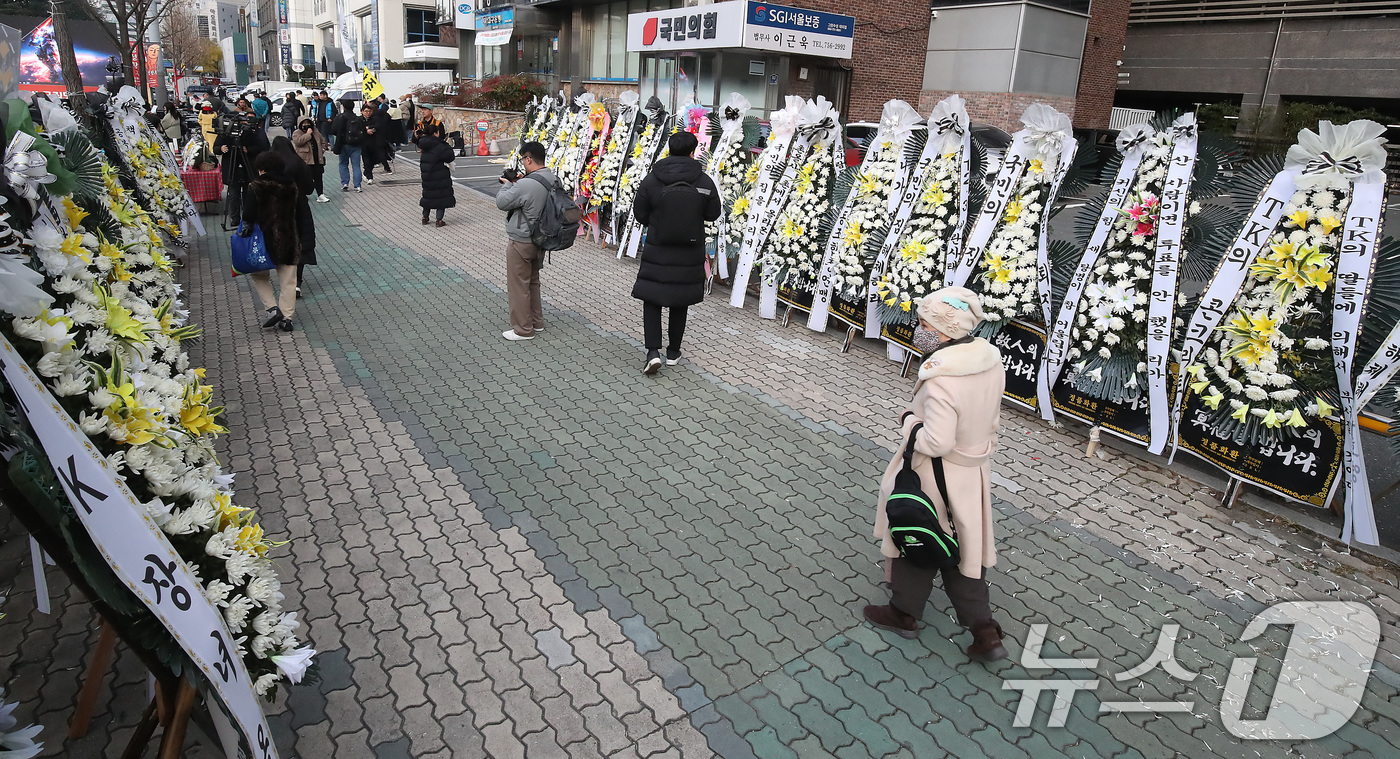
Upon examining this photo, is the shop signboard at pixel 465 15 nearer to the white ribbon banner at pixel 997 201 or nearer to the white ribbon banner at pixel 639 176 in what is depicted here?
the white ribbon banner at pixel 639 176

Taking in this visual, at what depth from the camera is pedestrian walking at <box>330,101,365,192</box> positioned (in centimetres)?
1555

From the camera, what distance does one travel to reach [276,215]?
6988 millimetres

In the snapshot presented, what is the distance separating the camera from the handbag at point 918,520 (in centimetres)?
321

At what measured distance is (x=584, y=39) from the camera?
2861 cm

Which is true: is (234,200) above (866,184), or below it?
below

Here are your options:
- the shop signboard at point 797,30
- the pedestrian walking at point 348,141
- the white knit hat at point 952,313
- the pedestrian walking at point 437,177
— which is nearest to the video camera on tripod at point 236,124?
the pedestrian walking at point 348,141

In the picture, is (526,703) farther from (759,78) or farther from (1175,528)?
(759,78)

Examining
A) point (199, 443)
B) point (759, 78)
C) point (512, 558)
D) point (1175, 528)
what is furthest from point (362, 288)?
point (759, 78)

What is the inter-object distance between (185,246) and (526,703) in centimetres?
1025

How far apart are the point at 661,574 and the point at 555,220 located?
3.91 metres

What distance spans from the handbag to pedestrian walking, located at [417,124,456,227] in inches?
430

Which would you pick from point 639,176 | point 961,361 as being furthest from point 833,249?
point 961,361

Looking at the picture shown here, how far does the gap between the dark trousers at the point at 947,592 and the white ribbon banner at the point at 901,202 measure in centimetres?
396

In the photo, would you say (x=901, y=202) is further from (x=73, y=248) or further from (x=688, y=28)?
(x=688, y=28)
